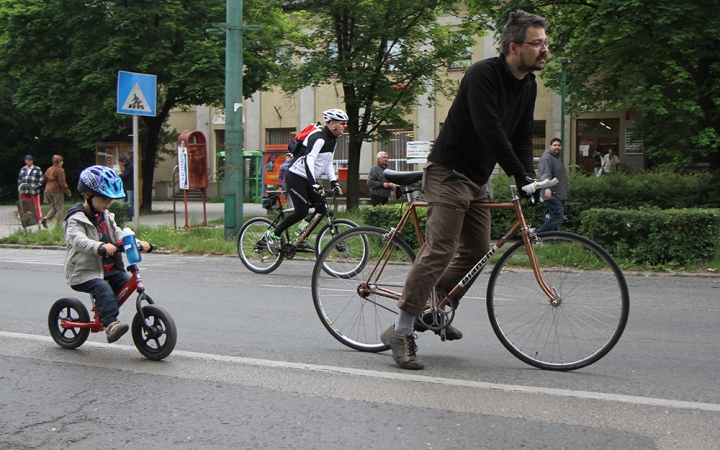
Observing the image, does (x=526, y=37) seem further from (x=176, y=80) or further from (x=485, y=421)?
(x=176, y=80)

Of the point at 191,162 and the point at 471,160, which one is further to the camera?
the point at 191,162

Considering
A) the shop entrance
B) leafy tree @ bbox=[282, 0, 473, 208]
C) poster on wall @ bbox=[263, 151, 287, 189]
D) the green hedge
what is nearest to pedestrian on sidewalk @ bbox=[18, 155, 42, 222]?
leafy tree @ bbox=[282, 0, 473, 208]

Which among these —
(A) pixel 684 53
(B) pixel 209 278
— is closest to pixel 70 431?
(B) pixel 209 278

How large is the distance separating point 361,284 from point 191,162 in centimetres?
1293

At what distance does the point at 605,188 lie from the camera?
564 inches

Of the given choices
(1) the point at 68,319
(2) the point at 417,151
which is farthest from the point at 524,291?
(2) the point at 417,151

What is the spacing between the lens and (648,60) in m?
19.2

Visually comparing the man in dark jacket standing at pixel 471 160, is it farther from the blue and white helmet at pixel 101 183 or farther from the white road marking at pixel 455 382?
the blue and white helmet at pixel 101 183

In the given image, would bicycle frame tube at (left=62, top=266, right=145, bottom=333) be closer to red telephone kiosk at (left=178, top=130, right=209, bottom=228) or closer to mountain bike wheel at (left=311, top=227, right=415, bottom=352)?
mountain bike wheel at (left=311, top=227, right=415, bottom=352)

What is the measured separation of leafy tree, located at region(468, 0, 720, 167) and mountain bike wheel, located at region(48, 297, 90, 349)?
15460mm

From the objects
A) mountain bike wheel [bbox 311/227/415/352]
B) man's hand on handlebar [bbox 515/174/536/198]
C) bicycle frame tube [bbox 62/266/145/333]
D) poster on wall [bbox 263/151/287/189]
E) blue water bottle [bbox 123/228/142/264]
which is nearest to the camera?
man's hand on handlebar [bbox 515/174/536/198]

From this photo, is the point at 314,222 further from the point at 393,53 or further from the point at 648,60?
the point at 393,53

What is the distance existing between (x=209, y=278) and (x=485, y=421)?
21.8 ft

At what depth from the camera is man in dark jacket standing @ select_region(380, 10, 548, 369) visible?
179 inches
